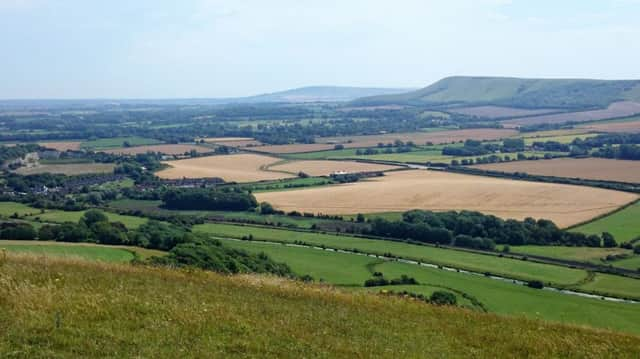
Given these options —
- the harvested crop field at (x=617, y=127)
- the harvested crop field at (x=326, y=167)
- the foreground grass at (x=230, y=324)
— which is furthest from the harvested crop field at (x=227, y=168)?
the foreground grass at (x=230, y=324)

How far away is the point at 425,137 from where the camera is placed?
180 metres

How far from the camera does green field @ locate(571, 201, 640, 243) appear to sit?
67.2 m

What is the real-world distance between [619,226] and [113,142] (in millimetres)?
138190

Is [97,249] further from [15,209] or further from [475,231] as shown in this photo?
[15,209]

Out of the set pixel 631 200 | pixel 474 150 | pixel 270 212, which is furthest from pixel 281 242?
pixel 474 150

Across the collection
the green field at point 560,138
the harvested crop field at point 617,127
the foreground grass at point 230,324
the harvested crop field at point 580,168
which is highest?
the foreground grass at point 230,324

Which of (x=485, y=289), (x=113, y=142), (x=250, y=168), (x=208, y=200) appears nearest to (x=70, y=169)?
(x=250, y=168)

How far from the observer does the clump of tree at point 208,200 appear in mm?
87500

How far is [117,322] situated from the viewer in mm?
12477

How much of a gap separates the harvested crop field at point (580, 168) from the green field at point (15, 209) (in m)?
72.3

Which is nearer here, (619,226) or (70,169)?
(619,226)

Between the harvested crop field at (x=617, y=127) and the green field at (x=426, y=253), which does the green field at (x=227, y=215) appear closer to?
the green field at (x=426, y=253)

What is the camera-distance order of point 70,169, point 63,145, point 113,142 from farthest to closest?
point 113,142 < point 63,145 < point 70,169

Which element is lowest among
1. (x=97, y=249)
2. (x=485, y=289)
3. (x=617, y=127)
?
(x=485, y=289)
